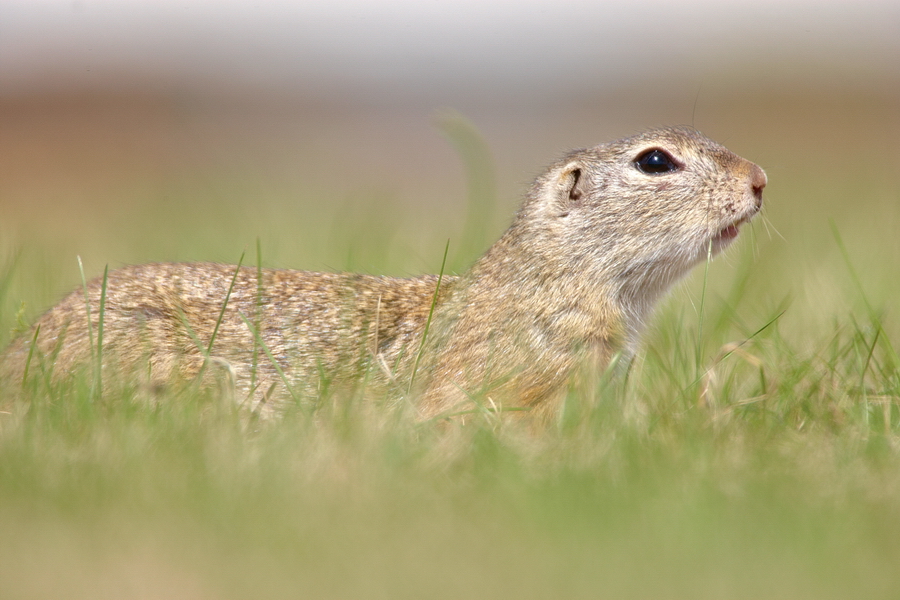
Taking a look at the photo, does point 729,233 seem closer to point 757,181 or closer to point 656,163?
point 757,181

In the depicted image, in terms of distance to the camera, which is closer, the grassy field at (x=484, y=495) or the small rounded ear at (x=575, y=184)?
the grassy field at (x=484, y=495)

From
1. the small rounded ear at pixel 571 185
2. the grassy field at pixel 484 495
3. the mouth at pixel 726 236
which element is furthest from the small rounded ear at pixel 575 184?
the grassy field at pixel 484 495

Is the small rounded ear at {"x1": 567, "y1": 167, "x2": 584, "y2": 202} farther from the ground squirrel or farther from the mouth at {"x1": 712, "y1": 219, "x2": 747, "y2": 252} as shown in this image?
the mouth at {"x1": 712, "y1": 219, "x2": 747, "y2": 252}

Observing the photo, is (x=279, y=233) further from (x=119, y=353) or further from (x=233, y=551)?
(x=233, y=551)

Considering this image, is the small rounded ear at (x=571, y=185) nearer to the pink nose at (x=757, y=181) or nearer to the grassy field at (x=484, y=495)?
the pink nose at (x=757, y=181)

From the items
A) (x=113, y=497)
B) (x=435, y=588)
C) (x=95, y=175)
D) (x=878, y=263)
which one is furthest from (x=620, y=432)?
(x=95, y=175)

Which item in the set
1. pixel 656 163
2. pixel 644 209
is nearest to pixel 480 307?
pixel 644 209

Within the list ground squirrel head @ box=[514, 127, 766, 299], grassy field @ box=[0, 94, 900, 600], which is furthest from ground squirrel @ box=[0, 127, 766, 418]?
grassy field @ box=[0, 94, 900, 600]
